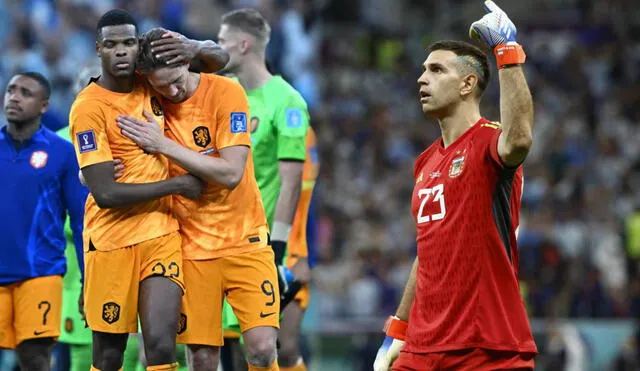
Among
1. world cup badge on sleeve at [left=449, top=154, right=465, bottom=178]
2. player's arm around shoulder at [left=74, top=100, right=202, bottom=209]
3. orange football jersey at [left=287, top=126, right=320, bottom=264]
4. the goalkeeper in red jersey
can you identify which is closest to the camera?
the goalkeeper in red jersey

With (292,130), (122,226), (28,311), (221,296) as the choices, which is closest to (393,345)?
(221,296)

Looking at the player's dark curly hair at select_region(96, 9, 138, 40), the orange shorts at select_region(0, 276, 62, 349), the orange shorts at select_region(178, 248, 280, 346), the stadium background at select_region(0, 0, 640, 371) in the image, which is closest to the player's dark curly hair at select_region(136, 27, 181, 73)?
the player's dark curly hair at select_region(96, 9, 138, 40)

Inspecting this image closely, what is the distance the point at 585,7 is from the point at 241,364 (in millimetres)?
16244

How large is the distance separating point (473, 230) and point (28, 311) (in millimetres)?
3657

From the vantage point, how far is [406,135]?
20.2 m

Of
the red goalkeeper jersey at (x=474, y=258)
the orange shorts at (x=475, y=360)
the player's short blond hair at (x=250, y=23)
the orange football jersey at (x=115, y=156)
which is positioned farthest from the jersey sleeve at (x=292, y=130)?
the orange shorts at (x=475, y=360)

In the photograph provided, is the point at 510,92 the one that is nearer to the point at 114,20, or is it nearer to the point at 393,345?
the point at 393,345

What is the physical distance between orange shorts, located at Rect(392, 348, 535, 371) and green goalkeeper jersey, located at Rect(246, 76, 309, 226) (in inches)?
115

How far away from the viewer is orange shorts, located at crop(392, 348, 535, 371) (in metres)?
5.52

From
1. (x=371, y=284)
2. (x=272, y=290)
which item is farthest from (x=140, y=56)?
(x=371, y=284)

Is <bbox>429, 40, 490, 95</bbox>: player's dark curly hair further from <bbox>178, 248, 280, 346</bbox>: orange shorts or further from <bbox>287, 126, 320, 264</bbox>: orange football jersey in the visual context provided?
<bbox>287, 126, 320, 264</bbox>: orange football jersey

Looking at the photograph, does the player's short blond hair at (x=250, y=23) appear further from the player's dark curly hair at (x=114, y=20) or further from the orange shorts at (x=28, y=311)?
the orange shorts at (x=28, y=311)

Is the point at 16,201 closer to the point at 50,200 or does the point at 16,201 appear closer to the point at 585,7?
the point at 50,200

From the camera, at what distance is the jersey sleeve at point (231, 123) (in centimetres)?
675
